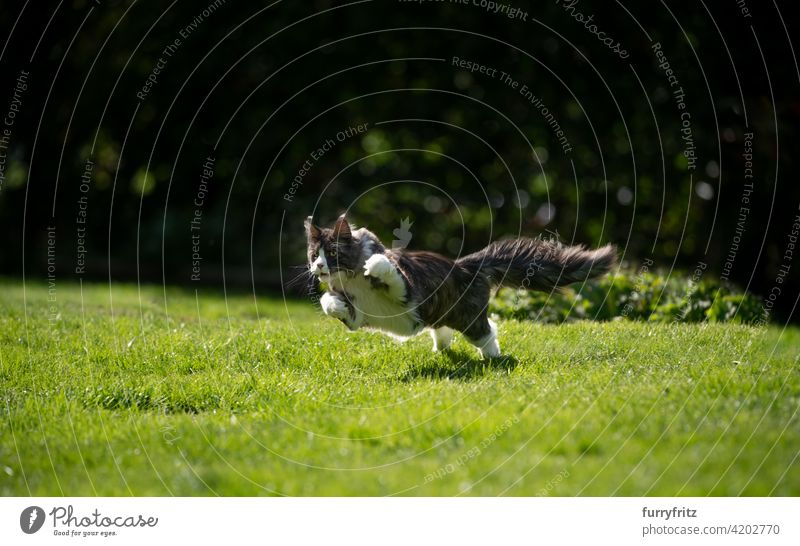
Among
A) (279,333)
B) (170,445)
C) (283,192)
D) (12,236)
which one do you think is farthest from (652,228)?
(12,236)

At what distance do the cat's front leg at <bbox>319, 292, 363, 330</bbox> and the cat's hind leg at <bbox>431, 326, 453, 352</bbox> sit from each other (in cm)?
116

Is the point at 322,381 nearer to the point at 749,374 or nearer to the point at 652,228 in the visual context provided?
the point at 749,374

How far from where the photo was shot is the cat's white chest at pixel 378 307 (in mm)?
6906

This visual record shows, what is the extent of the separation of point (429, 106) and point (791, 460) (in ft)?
39.6

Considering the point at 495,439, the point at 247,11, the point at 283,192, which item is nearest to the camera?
the point at 495,439

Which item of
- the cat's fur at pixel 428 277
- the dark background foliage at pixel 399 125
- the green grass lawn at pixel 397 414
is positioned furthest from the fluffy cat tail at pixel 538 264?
the dark background foliage at pixel 399 125

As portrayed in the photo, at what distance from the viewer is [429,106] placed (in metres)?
15.9

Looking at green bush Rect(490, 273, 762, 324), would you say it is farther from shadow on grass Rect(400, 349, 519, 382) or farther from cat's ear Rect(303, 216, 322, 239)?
cat's ear Rect(303, 216, 322, 239)

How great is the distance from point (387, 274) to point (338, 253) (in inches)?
22.7

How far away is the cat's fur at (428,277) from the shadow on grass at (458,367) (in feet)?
0.77

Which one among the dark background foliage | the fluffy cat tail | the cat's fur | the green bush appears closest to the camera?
the cat's fur
